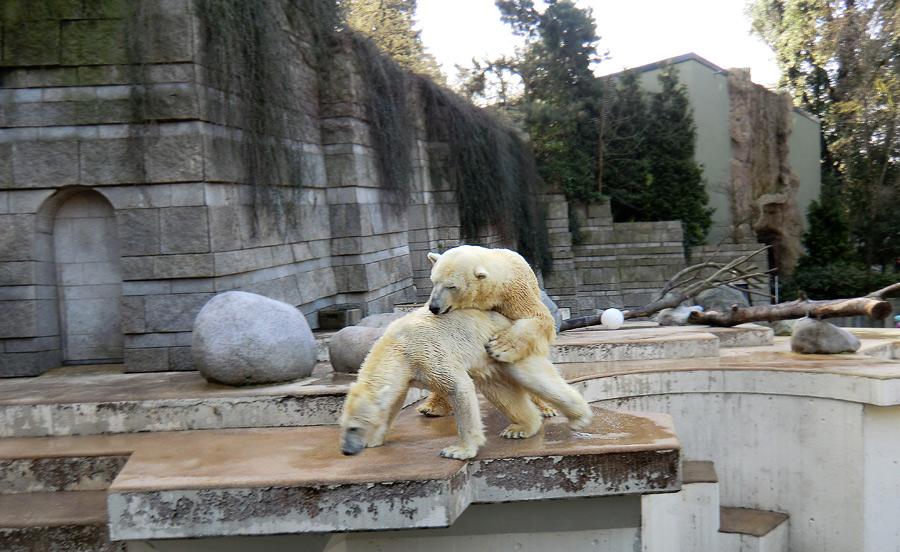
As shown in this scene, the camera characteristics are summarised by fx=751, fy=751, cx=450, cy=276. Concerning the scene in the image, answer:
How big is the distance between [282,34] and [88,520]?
203 inches

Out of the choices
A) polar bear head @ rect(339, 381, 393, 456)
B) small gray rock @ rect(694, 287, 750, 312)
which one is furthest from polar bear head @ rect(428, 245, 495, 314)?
small gray rock @ rect(694, 287, 750, 312)

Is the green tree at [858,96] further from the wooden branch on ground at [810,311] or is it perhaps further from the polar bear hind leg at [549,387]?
the polar bear hind leg at [549,387]

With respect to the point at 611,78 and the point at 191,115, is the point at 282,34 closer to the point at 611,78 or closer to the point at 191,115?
the point at 191,115

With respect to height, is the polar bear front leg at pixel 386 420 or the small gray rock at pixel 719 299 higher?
the polar bear front leg at pixel 386 420

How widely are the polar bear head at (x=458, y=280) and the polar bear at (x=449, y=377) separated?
0.26 feet

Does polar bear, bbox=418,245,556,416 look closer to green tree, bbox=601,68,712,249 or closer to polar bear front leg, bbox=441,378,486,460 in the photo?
polar bear front leg, bbox=441,378,486,460

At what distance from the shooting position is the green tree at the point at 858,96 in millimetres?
19984

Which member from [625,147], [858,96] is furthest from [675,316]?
[858,96]

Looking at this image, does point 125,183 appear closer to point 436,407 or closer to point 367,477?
point 436,407

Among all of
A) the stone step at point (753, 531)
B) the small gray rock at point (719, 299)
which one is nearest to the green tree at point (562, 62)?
the small gray rock at point (719, 299)

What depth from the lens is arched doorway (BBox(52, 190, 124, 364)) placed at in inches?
250

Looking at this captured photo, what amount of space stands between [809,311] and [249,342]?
548 centimetres

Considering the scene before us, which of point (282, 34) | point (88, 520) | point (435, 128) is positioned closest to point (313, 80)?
point (282, 34)

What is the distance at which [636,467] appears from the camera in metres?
3.46
